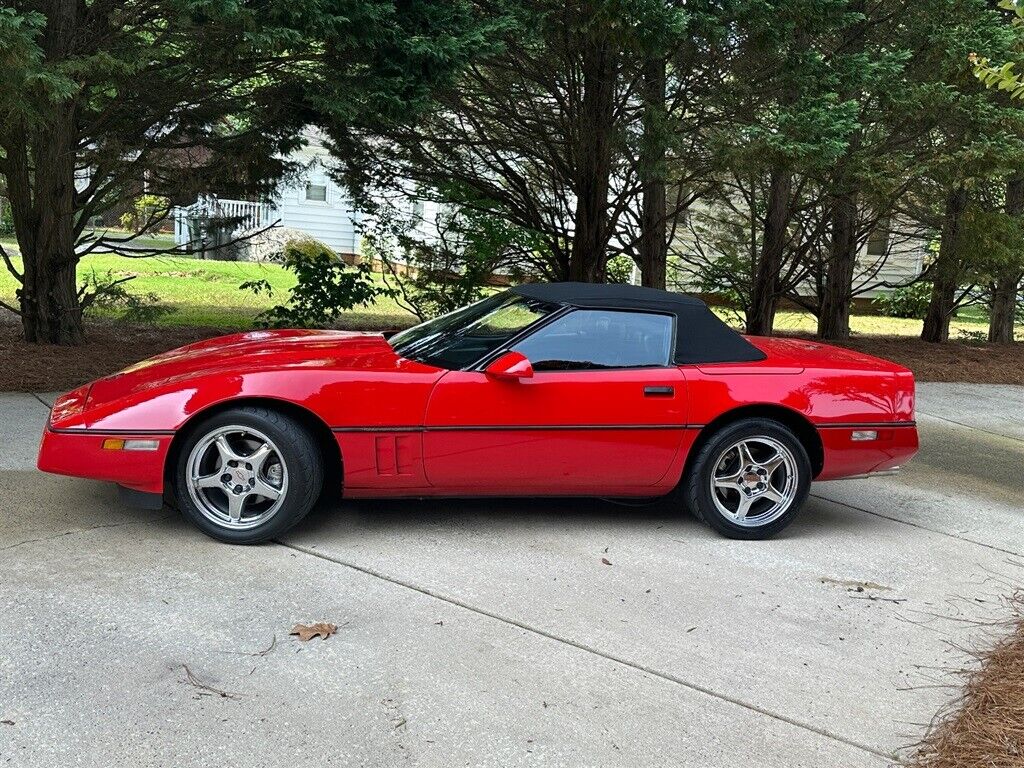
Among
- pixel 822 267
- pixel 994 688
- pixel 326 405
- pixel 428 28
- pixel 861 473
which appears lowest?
pixel 994 688

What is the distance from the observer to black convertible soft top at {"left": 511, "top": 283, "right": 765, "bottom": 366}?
512 centimetres

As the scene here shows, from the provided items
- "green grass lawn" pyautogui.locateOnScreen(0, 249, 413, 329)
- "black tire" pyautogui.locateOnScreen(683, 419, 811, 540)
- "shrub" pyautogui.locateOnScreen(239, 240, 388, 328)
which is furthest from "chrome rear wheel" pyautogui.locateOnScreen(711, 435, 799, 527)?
"green grass lawn" pyautogui.locateOnScreen(0, 249, 413, 329)

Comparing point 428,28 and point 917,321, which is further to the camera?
point 917,321

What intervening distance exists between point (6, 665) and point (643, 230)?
384 inches

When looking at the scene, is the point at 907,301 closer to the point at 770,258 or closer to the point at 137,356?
the point at 770,258

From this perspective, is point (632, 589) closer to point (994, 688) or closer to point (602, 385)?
point (602, 385)

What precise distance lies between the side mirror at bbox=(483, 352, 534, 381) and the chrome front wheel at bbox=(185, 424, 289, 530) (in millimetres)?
1069

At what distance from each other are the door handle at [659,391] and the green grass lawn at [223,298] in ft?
27.3

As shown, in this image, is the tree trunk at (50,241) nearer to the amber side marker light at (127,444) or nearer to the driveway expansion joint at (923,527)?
the amber side marker light at (127,444)

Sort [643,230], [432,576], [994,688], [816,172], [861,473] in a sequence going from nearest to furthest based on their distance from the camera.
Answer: [994,688] < [432,576] < [861,473] < [816,172] < [643,230]

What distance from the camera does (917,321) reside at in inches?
880

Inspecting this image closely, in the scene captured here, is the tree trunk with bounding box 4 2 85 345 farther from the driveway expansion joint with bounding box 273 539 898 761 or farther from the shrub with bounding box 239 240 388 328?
the driveway expansion joint with bounding box 273 539 898 761

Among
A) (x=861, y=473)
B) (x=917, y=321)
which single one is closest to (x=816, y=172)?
(x=861, y=473)

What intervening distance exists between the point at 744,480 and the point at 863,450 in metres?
0.68
